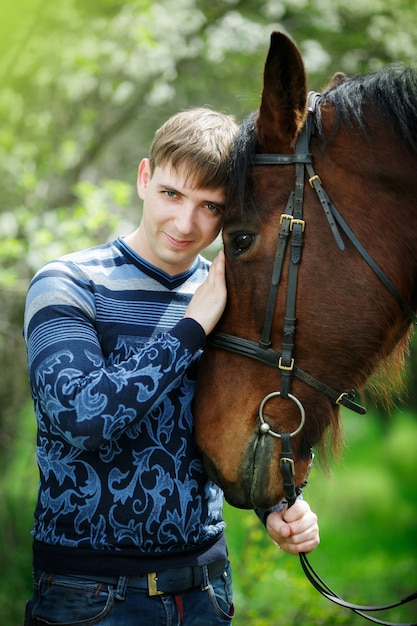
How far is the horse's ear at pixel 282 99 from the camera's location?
6.56ft

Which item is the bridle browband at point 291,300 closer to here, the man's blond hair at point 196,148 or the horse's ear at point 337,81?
the man's blond hair at point 196,148

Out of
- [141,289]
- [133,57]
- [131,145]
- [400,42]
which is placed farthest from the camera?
[131,145]

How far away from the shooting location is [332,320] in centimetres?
209

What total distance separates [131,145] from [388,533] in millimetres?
5072

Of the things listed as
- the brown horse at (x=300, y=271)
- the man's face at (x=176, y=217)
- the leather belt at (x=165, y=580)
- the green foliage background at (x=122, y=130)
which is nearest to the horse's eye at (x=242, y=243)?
the brown horse at (x=300, y=271)

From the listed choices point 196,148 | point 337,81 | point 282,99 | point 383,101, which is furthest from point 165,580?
point 337,81

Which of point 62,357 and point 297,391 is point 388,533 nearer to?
point 297,391

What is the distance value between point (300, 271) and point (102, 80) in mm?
4380

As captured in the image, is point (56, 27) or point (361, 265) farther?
point (56, 27)

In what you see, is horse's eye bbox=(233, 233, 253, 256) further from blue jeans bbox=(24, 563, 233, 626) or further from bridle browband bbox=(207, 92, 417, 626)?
blue jeans bbox=(24, 563, 233, 626)

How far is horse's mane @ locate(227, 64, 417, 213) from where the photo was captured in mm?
2121

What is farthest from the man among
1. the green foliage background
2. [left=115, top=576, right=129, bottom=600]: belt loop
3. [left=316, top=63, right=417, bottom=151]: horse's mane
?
the green foliage background

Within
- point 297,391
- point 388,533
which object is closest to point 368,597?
point 388,533

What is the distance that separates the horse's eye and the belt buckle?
99 centimetres
